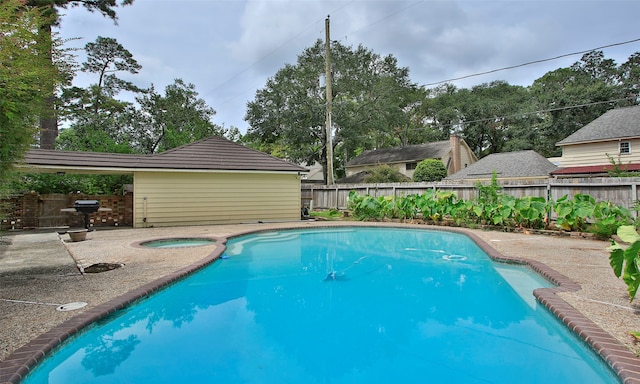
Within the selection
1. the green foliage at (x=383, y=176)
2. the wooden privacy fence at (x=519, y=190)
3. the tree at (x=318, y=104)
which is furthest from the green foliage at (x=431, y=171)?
the wooden privacy fence at (x=519, y=190)

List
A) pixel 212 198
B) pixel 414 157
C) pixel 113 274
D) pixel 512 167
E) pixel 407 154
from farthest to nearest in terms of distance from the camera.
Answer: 1. pixel 407 154
2. pixel 414 157
3. pixel 512 167
4. pixel 212 198
5. pixel 113 274

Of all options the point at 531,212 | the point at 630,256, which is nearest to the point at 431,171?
the point at 531,212

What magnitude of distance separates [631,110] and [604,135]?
2.52 meters

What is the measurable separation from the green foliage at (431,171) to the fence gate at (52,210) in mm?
21442

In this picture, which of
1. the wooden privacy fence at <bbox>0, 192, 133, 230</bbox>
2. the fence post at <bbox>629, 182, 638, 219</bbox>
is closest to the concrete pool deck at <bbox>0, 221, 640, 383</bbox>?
the fence post at <bbox>629, 182, 638, 219</bbox>

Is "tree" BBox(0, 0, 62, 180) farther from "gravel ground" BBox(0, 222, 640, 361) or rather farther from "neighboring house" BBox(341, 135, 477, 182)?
"neighboring house" BBox(341, 135, 477, 182)

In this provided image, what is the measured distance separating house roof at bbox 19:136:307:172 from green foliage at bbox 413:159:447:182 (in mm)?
13762

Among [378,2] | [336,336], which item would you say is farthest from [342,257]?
[378,2]

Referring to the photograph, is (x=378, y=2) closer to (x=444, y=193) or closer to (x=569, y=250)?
(x=444, y=193)

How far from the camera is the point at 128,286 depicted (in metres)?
4.55

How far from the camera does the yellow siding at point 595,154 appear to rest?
57.0 ft

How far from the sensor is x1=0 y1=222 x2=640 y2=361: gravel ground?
3.30 metres

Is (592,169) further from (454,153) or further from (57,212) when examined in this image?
(57,212)

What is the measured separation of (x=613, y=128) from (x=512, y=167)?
5.36 meters
